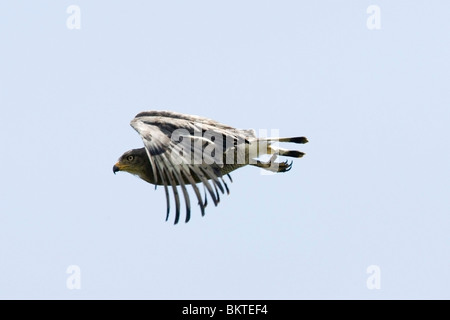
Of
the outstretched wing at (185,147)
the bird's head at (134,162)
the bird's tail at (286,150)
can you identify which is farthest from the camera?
the bird's tail at (286,150)

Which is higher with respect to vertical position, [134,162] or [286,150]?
[286,150]

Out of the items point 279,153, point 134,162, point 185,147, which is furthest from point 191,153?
point 279,153

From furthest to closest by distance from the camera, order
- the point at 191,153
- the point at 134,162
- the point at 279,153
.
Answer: the point at 279,153 < the point at 134,162 < the point at 191,153

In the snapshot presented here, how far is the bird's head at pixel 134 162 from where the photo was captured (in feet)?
51.4

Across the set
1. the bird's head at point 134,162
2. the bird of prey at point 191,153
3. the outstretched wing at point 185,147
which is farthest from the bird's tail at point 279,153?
the bird's head at point 134,162

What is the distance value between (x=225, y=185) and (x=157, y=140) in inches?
46.6

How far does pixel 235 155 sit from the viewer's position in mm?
15273

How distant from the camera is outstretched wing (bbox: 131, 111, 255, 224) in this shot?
1341 centimetres

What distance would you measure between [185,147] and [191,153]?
185mm

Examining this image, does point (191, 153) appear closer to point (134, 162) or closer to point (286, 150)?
point (134, 162)

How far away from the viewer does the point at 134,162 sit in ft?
51.8

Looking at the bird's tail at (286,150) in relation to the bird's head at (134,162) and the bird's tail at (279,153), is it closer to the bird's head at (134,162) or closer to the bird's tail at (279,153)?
the bird's tail at (279,153)

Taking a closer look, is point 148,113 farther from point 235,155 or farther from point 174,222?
point 174,222

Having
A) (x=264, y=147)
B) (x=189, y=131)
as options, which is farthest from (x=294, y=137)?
(x=189, y=131)
